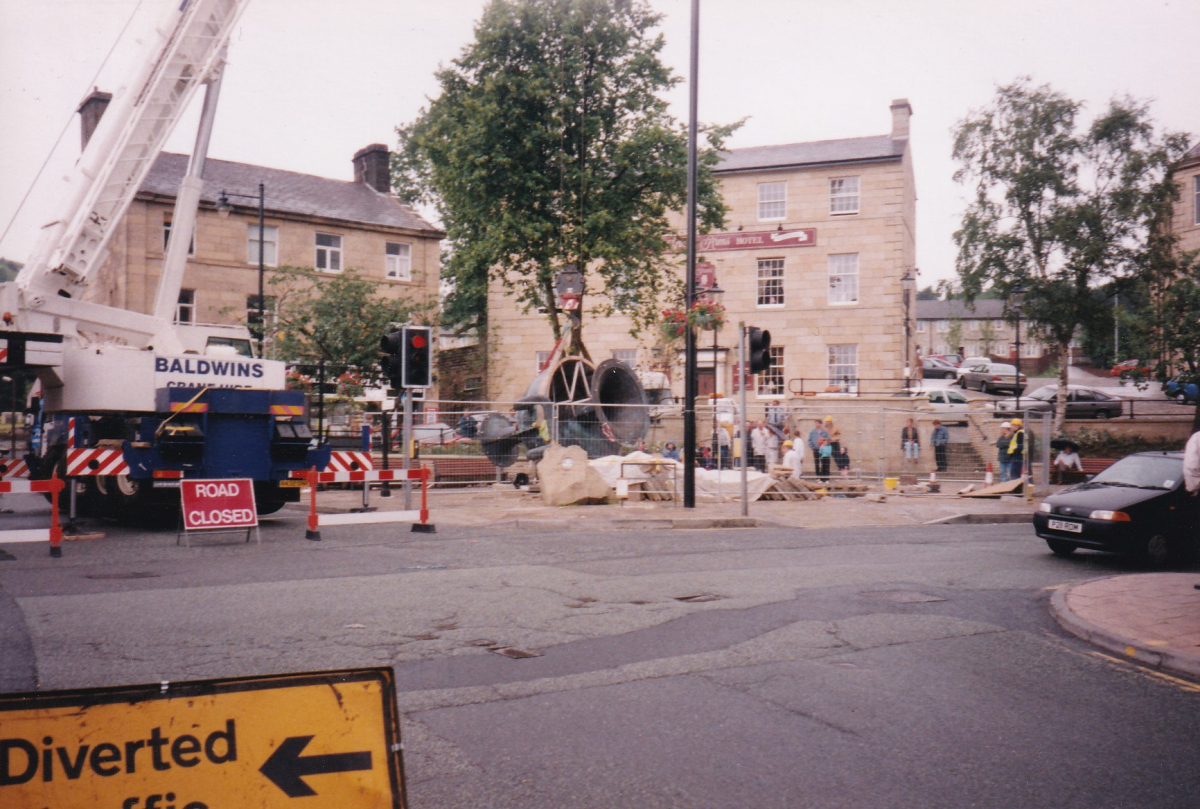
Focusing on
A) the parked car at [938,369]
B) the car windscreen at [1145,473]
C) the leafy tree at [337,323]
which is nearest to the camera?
the car windscreen at [1145,473]

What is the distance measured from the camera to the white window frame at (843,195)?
38188 millimetres

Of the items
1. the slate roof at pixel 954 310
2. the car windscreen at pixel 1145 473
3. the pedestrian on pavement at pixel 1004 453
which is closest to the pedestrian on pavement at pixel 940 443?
the pedestrian on pavement at pixel 1004 453

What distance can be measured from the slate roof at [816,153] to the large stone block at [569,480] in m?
22.9

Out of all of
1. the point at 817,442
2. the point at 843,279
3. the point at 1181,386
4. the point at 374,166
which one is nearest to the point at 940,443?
the point at 817,442

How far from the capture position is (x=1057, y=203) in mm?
29766

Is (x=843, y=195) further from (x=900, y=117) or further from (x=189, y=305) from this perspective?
(x=189, y=305)

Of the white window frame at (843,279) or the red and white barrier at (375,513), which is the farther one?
the white window frame at (843,279)

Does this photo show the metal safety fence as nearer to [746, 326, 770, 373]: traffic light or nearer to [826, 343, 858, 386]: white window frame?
[746, 326, 770, 373]: traffic light

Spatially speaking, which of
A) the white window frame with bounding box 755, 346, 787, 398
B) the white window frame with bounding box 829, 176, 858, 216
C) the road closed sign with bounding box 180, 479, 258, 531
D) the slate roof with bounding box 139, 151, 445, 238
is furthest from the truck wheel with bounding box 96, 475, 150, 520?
the white window frame with bounding box 829, 176, 858, 216

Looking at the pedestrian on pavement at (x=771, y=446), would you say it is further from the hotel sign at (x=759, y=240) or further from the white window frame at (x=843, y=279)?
the hotel sign at (x=759, y=240)

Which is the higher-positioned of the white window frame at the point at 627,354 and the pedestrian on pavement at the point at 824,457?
the white window frame at the point at 627,354

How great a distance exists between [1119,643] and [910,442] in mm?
18081

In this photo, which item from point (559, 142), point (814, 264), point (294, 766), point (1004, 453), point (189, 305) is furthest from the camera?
point (814, 264)

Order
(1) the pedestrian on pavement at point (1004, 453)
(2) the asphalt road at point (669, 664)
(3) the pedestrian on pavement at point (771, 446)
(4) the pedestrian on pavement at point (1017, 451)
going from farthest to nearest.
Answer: (3) the pedestrian on pavement at point (771, 446)
(1) the pedestrian on pavement at point (1004, 453)
(4) the pedestrian on pavement at point (1017, 451)
(2) the asphalt road at point (669, 664)
